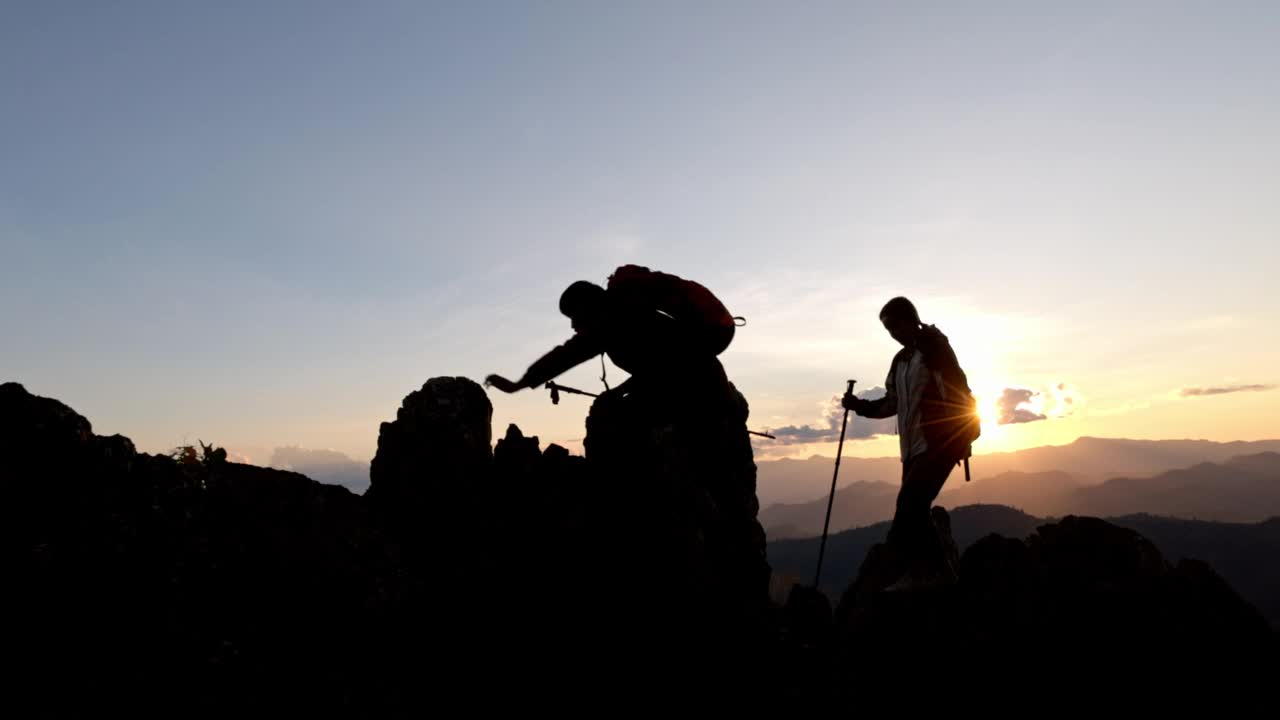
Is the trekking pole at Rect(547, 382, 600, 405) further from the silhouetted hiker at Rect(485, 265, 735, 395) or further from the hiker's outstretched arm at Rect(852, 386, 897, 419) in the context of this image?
the hiker's outstretched arm at Rect(852, 386, 897, 419)

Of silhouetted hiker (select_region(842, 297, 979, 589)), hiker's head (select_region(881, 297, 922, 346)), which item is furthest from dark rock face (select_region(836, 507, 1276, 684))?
hiker's head (select_region(881, 297, 922, 346))

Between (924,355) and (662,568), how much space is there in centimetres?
478

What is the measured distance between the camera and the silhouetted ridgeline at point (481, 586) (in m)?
7.36

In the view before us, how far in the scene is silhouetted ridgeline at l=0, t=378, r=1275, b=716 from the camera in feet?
24.1

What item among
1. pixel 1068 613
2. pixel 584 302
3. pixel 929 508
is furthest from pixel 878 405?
pixel 584 302

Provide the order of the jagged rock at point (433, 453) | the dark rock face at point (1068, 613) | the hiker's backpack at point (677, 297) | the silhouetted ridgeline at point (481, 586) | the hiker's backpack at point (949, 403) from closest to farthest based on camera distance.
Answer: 1. the silhouetted ridgeline at point (481, 586)
2. the dark rock face at point (1068, 613)
3. the hiker's backpack at point (677, 297)
4. the hiker's backpack at point (949, 403)
5. the jagged rock at point (433, 453)

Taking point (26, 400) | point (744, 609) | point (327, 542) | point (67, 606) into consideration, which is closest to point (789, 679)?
point (744, 609)

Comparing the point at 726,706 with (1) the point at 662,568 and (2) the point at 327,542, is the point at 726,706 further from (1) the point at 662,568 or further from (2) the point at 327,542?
(2) the point at 327,542

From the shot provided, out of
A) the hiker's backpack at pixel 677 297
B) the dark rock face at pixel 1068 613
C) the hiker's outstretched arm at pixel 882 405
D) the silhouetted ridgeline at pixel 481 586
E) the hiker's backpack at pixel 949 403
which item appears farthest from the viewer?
the hiker's outstretched arm at pixel 882 405

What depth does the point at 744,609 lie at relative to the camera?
32.7 ft

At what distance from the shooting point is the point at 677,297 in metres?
9.91

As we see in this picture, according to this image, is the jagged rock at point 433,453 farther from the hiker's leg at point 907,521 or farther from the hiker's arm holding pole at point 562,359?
the hiker's leg at point 907,521

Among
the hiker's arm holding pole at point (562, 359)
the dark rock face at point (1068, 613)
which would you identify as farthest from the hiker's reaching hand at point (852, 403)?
the hiker's arm holding pole at point (562, 359)

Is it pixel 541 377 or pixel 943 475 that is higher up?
pixel 541 377
